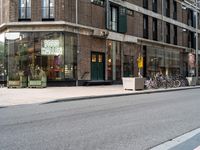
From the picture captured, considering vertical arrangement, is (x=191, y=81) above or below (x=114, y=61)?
below

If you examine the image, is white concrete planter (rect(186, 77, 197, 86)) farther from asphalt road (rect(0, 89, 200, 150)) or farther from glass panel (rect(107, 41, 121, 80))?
asphalt road (rect(0, 89, 200, 150))

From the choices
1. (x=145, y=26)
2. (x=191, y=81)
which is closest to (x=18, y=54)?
(x=145, y=26)

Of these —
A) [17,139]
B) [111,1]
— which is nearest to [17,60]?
[111,1]

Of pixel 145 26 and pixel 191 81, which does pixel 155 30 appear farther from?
pixel 191 81

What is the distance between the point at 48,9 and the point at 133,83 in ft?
30.1

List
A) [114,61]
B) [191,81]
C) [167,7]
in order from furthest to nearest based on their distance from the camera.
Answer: [167,7]
[191,81]
[114,61]

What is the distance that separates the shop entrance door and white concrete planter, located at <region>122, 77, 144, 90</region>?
568 centimetres

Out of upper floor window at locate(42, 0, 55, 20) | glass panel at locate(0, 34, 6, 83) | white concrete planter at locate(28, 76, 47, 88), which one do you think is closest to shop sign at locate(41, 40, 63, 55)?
upper floor window at locate(42, 0, 55, 20)

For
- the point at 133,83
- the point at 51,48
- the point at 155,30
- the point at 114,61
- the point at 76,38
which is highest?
the point at 155,30

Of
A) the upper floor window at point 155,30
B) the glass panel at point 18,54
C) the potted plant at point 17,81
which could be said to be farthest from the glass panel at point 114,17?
the potted plant at point 17,81

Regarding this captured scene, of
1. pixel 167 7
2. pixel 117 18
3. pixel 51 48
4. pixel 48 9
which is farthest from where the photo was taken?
pixel 167 7

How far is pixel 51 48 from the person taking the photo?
87.7 ft

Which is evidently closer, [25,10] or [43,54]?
[43,54]

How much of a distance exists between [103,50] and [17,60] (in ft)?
25.9
